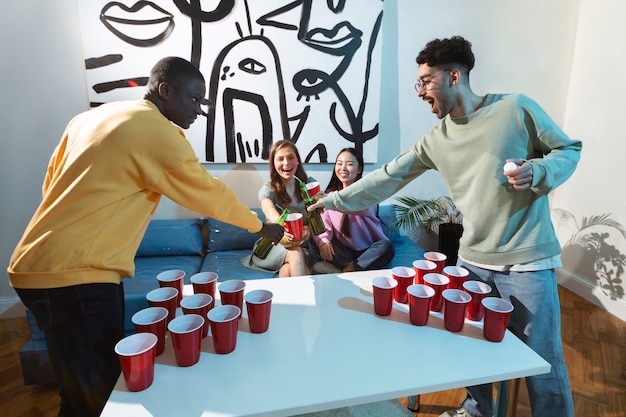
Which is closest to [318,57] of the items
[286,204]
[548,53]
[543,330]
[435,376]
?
[286,204]

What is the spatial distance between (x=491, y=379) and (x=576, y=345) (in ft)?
6.45

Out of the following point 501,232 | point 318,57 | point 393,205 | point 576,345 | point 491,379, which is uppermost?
point 318,57

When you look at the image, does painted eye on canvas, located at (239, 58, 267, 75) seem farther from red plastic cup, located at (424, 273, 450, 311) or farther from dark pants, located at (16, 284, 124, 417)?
red plastic cup, located at (424, 273, 450, 311)

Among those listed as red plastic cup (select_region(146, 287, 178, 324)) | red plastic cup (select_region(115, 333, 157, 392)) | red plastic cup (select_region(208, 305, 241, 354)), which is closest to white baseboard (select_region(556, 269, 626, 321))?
red plastic cup (select_region(208, 305, 241, 354))

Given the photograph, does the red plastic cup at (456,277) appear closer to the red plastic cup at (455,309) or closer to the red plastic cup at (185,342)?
the red plastic cup at (455,309)

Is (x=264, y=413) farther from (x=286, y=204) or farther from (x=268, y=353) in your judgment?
(x=286, y=204)

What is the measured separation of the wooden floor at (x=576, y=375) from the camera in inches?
72.6

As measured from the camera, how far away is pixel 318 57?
9.78ft

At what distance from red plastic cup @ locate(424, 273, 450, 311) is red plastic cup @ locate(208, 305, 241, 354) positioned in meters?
0.61

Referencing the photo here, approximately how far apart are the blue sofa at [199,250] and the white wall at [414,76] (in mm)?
295

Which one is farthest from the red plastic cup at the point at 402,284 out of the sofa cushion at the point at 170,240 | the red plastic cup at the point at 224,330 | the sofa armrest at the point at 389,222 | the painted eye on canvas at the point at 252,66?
the painted eye on canvas at the point at 252,66

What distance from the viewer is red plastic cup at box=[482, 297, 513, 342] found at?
1.03 meters

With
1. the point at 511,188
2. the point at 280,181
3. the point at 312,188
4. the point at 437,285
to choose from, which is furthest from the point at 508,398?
the point at 280,181

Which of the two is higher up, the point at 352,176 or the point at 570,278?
the point at 352,176
